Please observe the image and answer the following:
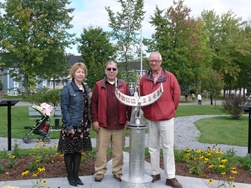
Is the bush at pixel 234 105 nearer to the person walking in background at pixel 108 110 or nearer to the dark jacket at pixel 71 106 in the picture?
the person walking in background at pixel 108 110

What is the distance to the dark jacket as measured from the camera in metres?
4.70

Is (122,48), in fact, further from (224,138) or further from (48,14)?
(224,138)

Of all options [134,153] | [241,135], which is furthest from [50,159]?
[241,135]

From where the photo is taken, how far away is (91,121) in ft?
16.7

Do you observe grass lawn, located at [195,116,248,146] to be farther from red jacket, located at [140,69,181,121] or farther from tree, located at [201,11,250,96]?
tree, located at [201,11,250,96]

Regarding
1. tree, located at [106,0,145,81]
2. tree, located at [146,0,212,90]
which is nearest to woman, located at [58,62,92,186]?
tree, located at [106,0,145,81]

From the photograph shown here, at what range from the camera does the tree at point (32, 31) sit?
1339 inches

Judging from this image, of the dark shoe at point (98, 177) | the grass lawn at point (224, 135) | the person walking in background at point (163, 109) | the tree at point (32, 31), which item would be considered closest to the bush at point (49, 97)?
the grass lawn at point (224, 135)

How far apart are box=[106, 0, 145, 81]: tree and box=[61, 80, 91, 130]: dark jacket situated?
21.3 m

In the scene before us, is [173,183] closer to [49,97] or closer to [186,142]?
[186,142]

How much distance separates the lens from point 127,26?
84.2 ft

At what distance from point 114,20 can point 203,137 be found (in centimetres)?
1822

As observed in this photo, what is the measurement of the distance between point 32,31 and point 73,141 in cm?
3261

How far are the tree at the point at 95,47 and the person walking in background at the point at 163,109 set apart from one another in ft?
79.4
